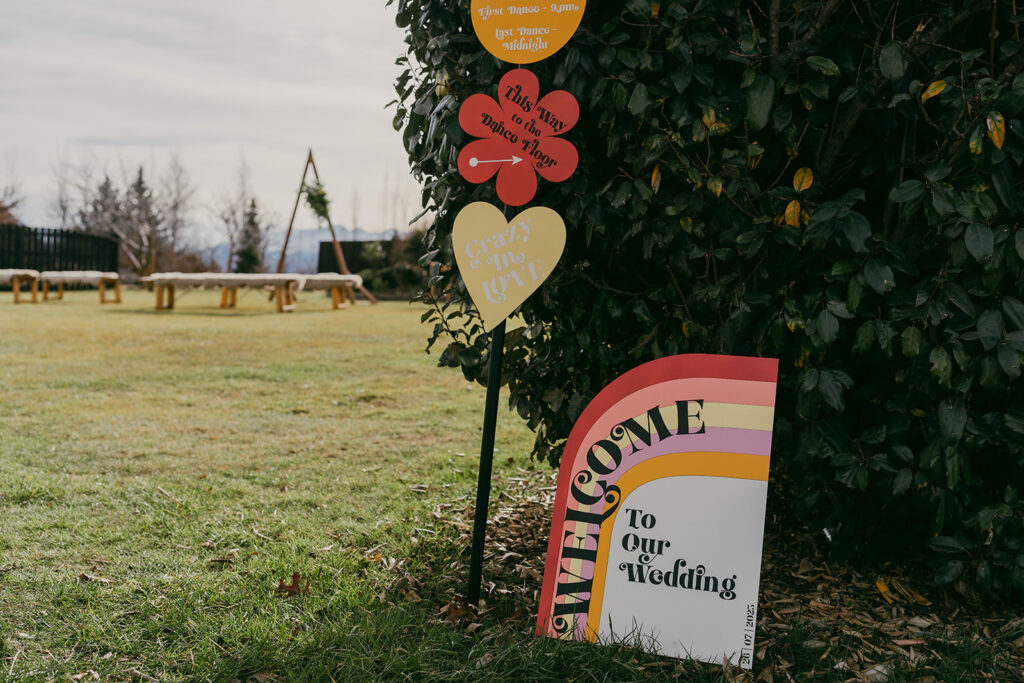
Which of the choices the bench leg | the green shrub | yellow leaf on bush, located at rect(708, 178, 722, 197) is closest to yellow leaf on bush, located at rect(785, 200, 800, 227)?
the green shrub

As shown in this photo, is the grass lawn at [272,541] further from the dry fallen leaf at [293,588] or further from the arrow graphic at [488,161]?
the arrow graphic at [488,161]

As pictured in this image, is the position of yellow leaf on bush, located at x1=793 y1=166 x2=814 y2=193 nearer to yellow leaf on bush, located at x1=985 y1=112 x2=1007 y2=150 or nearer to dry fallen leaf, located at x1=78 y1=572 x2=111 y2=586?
yellow leaf on bush, located at x1=985 y1=112 x2=1007 y2=150

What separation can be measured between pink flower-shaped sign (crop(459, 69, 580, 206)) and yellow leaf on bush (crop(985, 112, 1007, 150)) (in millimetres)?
1089

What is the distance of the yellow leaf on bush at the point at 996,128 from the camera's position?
1.73 metres

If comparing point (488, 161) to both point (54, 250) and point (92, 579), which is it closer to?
point (92, 579)

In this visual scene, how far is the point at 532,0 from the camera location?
6.78 feet

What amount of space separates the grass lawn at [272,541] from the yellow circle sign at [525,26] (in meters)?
1.81

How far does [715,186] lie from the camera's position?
1993mm

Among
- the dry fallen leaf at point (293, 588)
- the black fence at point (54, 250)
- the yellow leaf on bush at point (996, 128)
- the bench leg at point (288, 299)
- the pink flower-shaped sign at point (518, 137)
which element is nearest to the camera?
the yellow leaf on bush at point (996, 128)

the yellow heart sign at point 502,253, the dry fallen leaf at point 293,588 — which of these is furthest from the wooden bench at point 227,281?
the yellow heart sign at point 502,253

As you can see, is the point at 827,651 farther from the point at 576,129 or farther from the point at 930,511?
the point at 576,129

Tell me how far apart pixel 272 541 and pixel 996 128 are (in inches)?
118

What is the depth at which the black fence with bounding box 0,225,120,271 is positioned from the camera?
2186 cm

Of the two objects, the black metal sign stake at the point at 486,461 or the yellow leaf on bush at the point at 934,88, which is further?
the black metal sign stake at the point at 486,461
